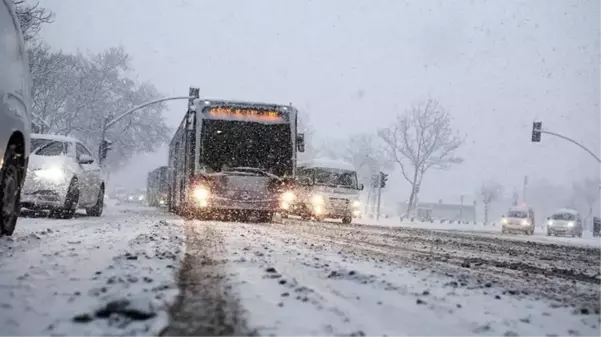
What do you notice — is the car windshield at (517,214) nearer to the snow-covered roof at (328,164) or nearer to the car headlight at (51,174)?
the snow-covered roof at (328,164)

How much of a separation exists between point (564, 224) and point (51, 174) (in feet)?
123

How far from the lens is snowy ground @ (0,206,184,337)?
2.32 metres

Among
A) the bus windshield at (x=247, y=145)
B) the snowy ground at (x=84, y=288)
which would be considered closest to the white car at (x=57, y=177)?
the bus windshield at (x=247, y=145)

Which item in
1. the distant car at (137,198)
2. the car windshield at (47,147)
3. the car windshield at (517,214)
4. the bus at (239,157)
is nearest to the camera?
Result: the car windshield at (47,147)

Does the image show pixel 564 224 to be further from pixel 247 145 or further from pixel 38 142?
pixel 38 142

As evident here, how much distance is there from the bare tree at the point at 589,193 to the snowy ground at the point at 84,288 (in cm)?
8965

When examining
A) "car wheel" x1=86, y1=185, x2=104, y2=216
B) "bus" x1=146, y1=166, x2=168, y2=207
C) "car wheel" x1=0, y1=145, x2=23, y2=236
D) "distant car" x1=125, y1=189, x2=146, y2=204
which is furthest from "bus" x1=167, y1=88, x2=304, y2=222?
"distant car" x1=125, y1=189, x2=146, y2=204

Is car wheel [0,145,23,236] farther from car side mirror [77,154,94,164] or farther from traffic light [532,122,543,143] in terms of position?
traffic light [532,122,543,143]

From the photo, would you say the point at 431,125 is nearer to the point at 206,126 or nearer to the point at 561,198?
the point at 206,126

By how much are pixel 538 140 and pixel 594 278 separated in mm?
31029

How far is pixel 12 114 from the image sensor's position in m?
5.50

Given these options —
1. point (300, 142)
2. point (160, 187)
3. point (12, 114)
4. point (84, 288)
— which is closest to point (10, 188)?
point (12, 114)

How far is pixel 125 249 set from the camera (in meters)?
5.47

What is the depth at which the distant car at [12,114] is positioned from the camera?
17.5 ft
